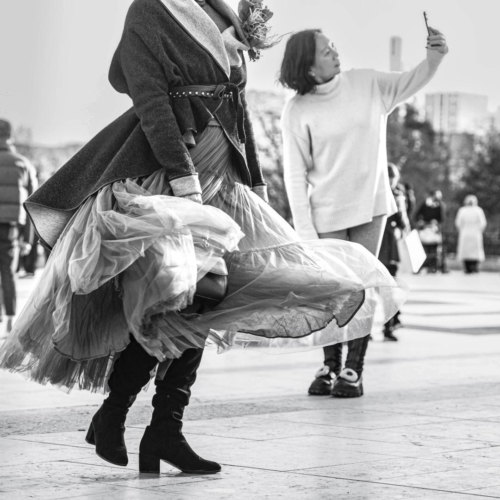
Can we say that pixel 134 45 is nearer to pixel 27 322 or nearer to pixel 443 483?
pixel 27 322

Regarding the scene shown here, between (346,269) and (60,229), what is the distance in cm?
105

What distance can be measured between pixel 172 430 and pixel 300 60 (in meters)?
2.96

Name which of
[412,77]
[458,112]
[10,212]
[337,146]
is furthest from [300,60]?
[458,112]

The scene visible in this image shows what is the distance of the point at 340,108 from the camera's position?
6457 millimetres

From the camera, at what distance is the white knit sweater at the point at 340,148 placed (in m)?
6.41

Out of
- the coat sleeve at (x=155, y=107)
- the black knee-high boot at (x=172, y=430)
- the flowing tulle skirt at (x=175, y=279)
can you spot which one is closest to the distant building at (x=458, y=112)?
the flowing tulle skirt at (x=175, y=279)

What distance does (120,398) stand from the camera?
13.2 ft

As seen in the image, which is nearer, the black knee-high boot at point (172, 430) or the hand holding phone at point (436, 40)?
the black knee-high boot at point (172, 430)

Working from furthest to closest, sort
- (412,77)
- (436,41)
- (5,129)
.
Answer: (5,129), (412,77), (436,41)

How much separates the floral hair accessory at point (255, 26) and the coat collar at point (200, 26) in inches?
11.3

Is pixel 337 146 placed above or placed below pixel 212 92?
below

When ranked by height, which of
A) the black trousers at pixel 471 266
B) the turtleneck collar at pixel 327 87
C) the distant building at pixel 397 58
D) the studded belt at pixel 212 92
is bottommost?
the black trousers at pixel 471 266

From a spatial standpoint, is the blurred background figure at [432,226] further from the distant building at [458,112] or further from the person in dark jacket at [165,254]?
the person in dark jacket at [165,254]

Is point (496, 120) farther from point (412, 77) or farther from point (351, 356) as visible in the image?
point (351, 356)
